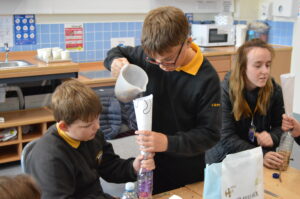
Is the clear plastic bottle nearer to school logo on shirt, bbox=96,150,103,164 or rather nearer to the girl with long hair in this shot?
the girl with long hair

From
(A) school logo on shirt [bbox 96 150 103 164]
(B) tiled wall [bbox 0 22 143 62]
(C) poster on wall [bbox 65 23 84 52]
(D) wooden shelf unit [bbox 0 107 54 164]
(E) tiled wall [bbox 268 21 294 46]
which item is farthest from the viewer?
(E) tiled wall [bbox 268 21 294 46]

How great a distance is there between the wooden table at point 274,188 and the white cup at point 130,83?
1.31 feet

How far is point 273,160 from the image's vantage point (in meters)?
1.72

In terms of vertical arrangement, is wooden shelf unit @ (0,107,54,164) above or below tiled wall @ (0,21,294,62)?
below

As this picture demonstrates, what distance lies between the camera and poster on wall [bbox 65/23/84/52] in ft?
13.3

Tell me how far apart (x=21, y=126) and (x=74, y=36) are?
47.0 inches

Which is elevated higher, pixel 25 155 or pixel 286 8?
pixel 286 8

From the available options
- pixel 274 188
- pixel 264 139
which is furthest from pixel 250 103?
pixel 274 188

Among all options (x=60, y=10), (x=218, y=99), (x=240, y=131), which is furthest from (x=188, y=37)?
(x=60, y=10)

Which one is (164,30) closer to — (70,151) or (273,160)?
(70,151)

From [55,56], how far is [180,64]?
2.29 metres

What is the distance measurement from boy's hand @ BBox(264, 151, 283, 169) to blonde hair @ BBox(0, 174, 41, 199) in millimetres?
1226

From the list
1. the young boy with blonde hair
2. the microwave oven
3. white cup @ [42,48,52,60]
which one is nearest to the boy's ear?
the young boy with blonde hair

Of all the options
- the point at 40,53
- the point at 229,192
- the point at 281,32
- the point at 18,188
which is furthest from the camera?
the point at 281,32
